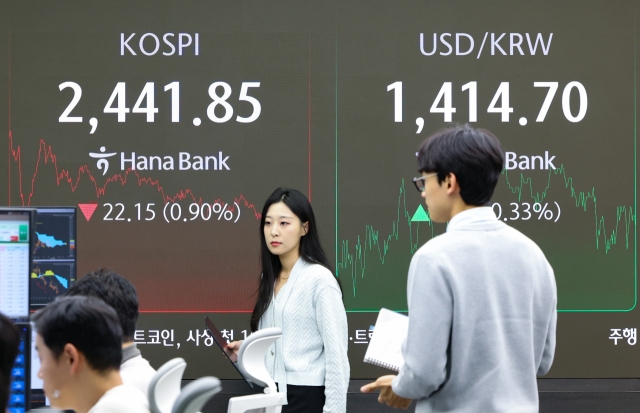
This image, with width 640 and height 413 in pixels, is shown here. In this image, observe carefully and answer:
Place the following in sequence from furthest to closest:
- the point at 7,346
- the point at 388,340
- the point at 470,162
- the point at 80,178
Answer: the point at 80,178 → the point at 388,340 → the point at 470,162 → the point at 7,346

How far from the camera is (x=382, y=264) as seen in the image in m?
3.96

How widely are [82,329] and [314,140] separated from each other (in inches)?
92.8

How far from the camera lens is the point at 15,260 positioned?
2.22 meters

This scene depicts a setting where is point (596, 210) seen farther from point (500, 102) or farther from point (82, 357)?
point (82, 357)

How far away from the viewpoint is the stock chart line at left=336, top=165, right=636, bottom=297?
155 inches

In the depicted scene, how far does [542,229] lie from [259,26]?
168cm

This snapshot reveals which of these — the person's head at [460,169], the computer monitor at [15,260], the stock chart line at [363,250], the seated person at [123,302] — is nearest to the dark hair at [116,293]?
the seated person at [123,302]

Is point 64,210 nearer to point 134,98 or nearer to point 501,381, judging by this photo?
point 134,98

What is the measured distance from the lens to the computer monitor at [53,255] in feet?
9.27

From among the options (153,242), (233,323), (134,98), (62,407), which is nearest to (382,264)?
(233,323)

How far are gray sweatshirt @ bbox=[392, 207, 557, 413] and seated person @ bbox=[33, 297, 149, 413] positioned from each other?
65 cm

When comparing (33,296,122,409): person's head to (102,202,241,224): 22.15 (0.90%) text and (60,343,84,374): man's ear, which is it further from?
(102,202,241,224): 22.15 (0.90%) text

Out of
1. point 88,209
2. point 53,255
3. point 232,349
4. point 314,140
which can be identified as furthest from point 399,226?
point 53,255

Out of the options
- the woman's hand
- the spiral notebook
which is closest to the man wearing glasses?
the spiral notebook
